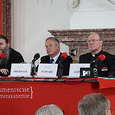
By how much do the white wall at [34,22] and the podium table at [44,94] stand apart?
10.4ft

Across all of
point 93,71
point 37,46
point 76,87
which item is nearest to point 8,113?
point 76,87

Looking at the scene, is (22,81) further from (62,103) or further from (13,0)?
(13,0)

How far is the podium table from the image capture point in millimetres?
2836

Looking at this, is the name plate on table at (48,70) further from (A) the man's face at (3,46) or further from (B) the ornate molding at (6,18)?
(B) the ornate molding at (6,18)

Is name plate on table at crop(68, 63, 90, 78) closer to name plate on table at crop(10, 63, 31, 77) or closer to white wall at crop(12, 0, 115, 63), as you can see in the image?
name plate on table at crop(10, 63, 31, 77)

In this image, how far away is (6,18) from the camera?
247 inches

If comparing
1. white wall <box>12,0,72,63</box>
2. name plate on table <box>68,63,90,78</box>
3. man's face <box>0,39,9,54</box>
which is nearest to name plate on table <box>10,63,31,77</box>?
name plate on table <box>68,63,90,78</box>

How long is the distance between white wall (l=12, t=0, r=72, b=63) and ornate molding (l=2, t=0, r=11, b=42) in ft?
0.47

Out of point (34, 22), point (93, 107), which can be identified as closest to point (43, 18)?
point (34, 22)

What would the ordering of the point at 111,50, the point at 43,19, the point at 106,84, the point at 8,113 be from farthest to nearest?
the point at 43,19 < the point at 111,50 < the point at 8,113 < the point at 106,84

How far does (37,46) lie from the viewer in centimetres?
→ 627

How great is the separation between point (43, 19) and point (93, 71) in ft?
11.7

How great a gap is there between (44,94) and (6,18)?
3.77 meters

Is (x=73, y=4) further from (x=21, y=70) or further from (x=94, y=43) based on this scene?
(x=21, y=70)
